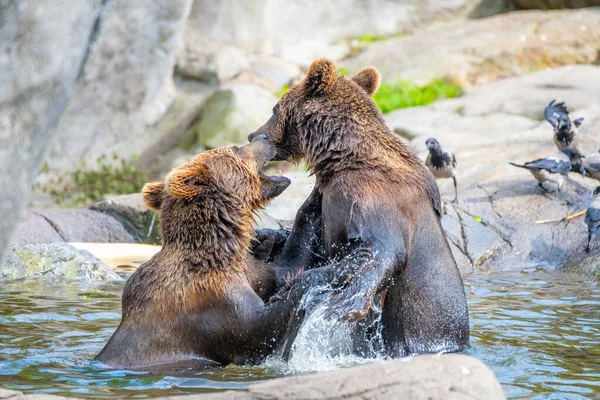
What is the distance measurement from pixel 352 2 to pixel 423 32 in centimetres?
229

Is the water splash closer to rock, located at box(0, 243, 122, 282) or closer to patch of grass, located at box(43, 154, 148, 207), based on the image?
rock, located at box(0, 243, 122, 282)

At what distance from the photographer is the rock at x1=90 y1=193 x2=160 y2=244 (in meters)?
13.8

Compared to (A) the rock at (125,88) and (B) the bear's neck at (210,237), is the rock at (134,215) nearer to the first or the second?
(A) the rock at (125,88)

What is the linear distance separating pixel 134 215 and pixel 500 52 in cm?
1161

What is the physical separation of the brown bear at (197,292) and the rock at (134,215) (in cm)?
713

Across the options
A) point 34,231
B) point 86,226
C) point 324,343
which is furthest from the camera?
point 86,226

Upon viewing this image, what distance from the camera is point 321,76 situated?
6.94 m

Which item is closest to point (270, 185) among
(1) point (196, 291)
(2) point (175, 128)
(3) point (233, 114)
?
(1) point (196, 291)

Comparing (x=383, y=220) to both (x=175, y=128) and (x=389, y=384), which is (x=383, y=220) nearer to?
(x=389, y=384)

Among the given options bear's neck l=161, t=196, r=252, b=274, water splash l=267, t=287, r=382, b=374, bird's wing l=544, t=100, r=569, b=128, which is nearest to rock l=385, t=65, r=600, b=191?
bird's wing l=544, t=100, r=569, b=128

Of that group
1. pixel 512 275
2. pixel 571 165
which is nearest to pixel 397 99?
pixel 571 165

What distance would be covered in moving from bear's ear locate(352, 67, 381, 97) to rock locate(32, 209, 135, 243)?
23.2 feet

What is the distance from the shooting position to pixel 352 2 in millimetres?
25500

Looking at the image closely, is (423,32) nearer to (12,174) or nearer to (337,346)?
(337,346)
